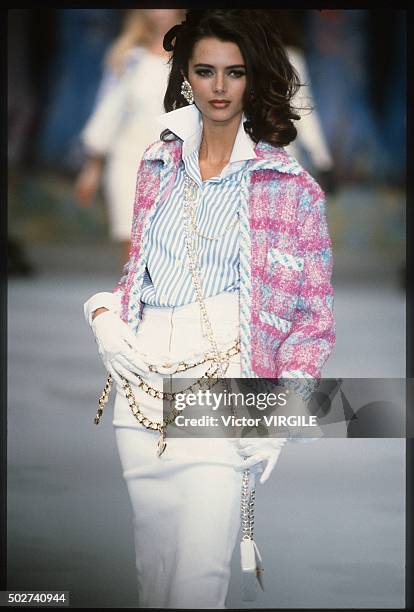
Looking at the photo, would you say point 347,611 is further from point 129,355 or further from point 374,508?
point 129,355

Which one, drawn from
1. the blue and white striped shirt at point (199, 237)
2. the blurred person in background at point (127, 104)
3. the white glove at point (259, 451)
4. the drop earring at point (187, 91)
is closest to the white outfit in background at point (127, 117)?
the blurred person in background at point (127, 104)

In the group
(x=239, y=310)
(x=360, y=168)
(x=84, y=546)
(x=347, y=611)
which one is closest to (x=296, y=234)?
(x=239, y=310)

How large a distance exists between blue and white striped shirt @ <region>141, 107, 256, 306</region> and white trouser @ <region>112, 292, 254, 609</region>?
3 cm

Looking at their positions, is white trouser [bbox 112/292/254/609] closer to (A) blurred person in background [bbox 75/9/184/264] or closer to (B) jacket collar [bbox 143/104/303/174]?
(B) jacket collar [bbox 143/104/303/174]

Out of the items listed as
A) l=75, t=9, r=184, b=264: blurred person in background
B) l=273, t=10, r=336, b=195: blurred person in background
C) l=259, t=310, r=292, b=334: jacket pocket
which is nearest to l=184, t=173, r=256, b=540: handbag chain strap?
l=259, t=310, r=292, b=334: jacket pocket

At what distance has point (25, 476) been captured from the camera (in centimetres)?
386

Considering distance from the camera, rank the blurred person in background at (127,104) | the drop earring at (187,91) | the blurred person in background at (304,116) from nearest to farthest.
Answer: the drop earring at (187,91)
the blurred person in background at (304,116)
the blurred person in background at (127,104)

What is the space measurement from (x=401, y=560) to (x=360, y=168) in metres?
3.20

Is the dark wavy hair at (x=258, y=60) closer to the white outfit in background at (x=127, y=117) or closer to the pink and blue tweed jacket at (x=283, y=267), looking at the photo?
the pink and blue tweed jacket at (x=283, y=267)

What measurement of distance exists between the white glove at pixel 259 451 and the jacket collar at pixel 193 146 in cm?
57

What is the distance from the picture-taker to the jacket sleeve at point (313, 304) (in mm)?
2924

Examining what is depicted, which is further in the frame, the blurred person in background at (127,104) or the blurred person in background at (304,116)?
the blurred person in background at (127,104)

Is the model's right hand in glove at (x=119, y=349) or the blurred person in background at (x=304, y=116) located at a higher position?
the blurred person in background at (x=304, y=116)

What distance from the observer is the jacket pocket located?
9.62 ft
